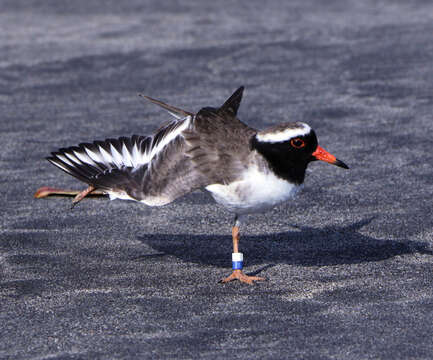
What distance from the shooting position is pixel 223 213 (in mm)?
9695

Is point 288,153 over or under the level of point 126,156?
over

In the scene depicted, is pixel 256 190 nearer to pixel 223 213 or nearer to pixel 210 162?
pixel 210 162

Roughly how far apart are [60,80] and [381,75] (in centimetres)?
565

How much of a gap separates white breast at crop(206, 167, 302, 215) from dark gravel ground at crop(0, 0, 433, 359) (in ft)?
2.94

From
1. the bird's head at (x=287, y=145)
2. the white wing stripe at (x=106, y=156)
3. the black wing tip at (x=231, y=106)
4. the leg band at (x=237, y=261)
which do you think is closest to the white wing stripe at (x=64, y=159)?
the white wing stripe at (x=106, y=156)

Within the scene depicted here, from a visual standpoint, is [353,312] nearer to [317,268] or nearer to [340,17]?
[317,268]

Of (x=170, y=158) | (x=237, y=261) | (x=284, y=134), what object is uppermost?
(x=284, y=134)

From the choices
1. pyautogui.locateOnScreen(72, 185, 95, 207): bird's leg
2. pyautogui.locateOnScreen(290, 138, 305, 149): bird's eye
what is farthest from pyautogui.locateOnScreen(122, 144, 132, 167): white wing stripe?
pyautogui.locateOnScreen(290, 138, 305, 149): bird's eye

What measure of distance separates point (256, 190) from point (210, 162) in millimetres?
539

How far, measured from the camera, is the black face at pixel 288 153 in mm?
7242

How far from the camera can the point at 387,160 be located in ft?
36.0

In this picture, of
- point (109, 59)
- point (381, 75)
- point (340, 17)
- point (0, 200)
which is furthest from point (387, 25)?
point (0, 200)

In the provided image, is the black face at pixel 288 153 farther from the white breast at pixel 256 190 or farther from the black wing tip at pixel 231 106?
the black wing tip at pixel 231 106

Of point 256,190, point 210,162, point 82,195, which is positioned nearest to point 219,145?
point 210,162
